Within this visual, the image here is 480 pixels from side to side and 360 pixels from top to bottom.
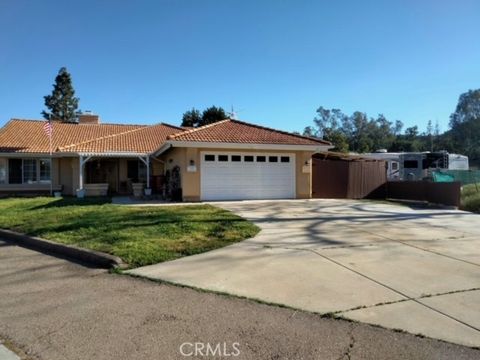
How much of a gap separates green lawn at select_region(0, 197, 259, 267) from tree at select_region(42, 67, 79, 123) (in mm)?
53939

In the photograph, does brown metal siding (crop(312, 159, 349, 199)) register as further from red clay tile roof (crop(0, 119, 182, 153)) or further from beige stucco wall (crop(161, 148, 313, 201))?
red clay tile roof (crop(0, 119, 182, 153))

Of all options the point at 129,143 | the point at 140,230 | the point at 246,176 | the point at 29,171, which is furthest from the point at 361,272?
the point at 29,171

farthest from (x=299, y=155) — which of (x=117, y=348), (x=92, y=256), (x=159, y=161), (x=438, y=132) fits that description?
(x=438, y=132)

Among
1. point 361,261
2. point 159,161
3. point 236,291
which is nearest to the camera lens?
point 236,291

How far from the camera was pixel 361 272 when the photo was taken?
22.2ft

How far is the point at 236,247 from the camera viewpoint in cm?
857

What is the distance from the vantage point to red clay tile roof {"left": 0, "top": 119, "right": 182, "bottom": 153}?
78.7 feet

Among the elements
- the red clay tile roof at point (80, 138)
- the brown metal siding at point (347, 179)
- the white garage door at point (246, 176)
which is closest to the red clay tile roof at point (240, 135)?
the white garage door at point (246, 176)

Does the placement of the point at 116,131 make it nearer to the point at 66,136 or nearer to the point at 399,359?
the point at 66,136

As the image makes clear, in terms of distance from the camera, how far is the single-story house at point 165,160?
59.3 feet

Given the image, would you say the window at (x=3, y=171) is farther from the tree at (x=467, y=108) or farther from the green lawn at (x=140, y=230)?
the tree at (x=467, y=108)

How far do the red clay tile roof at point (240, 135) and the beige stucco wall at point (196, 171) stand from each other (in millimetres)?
518

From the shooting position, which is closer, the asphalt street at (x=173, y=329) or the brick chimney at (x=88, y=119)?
the asphalt street at (x=173, y=329)

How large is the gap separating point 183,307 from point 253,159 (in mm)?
13956
